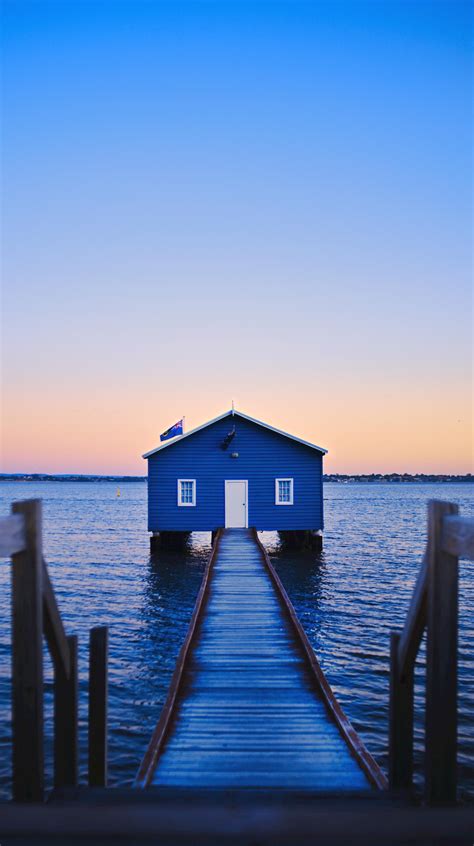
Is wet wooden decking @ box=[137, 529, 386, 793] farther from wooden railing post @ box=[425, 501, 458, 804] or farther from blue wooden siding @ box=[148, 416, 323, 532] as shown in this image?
blue wooden siding @ box=[148, 416, 323, 532]

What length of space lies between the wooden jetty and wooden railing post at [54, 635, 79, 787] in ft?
0.04

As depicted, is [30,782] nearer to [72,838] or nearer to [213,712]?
[72,838]

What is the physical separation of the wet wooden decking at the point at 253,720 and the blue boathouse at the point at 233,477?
1724cm

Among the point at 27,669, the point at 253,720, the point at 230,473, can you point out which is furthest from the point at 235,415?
the point at 27,669

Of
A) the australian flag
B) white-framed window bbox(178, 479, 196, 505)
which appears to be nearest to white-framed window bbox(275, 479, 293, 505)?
white-framed window bbox(178, 479, 196, 505)

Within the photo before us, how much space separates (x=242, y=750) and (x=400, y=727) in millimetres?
1844

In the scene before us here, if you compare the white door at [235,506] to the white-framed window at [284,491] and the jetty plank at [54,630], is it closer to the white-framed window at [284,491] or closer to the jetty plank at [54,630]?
the white-framed window at [284,491]

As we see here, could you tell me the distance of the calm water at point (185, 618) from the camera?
414 inches

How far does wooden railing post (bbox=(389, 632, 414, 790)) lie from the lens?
448 centimetres

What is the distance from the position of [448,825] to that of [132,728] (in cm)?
839

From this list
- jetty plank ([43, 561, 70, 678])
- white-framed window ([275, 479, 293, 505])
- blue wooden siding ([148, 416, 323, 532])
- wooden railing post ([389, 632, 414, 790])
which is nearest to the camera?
jetty plank ([43, 561, 70, 678])

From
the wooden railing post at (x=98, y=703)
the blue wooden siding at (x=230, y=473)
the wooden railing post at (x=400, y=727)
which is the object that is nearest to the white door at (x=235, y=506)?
the blue wooden siding at (x=230, y=473)

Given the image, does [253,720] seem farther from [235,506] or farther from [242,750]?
[235,506]

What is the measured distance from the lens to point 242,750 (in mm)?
5711
